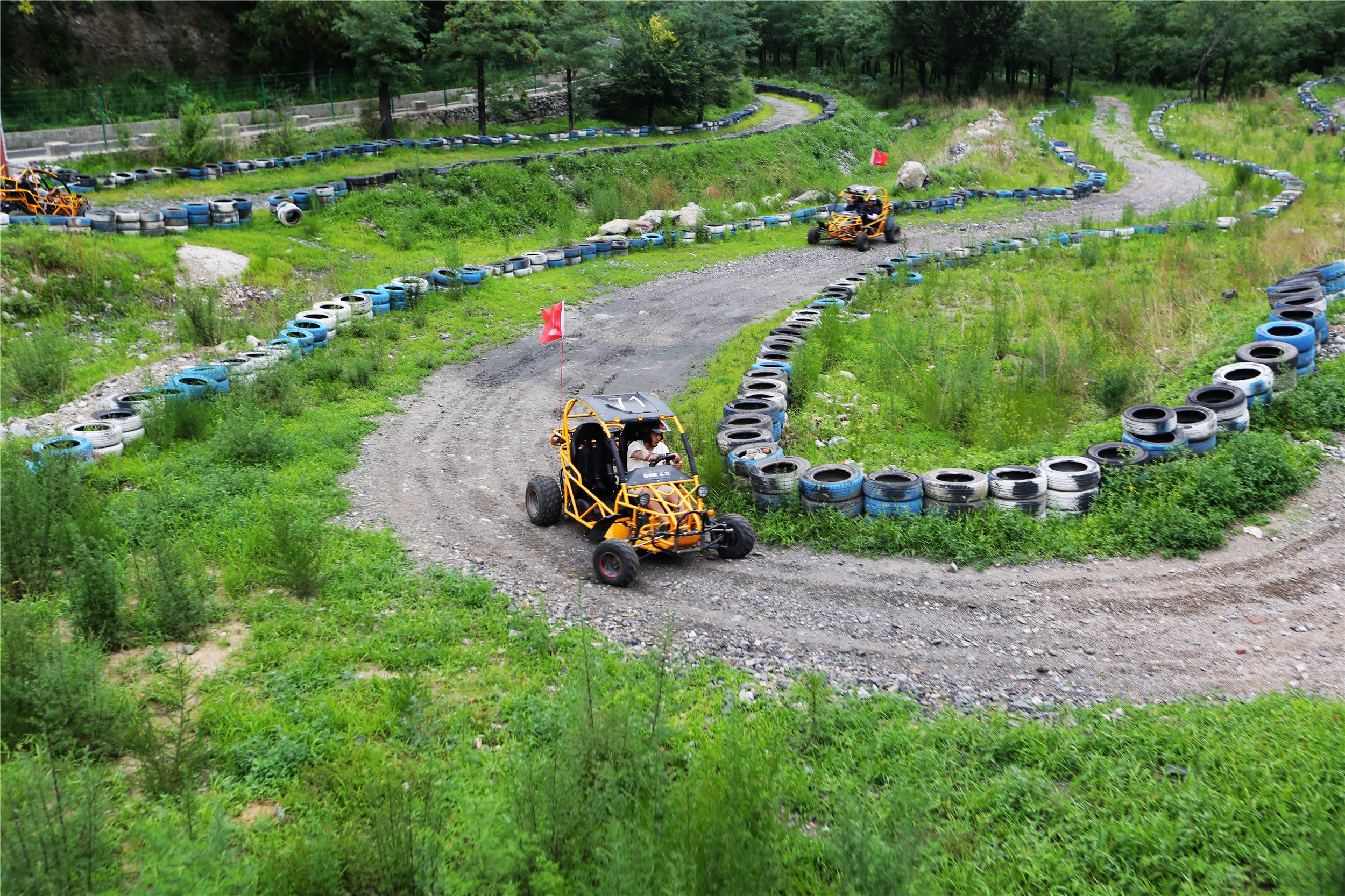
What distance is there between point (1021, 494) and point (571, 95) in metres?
34.6

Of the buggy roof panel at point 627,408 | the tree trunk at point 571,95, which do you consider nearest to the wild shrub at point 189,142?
the tree trunk at point 571,95

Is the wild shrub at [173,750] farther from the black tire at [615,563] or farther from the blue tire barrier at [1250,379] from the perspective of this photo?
the blue tire barrier at [1250,379]

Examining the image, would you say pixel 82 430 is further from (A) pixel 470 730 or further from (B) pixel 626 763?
(B) pixel 626 763

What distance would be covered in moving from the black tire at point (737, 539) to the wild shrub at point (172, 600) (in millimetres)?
5397

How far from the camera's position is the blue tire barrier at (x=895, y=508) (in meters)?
11.4

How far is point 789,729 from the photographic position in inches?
303

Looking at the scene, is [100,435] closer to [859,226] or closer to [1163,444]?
[1163,444]

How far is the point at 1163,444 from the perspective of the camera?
12.1 meters

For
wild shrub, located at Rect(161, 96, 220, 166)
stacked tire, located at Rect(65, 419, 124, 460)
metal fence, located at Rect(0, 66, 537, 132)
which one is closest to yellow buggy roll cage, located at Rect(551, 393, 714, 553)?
stacked tire, located at Rect(65, 419, 124, 460)

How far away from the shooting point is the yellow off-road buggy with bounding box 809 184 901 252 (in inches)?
1109

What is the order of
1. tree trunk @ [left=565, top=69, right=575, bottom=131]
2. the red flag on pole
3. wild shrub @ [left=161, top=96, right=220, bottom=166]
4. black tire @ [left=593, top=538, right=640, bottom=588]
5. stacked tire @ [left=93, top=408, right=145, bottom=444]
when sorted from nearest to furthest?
black tire @ [left=593, top=538, right=640, bottom=588] < stacked tire @ [left=93, top=408, right=145, bottom=444] < the red flag on pole < wild shrub @ [left=161, top=96, right=220, bottom=166] < tree trunk @ [left=565, top=69, right=575, bottom=131]

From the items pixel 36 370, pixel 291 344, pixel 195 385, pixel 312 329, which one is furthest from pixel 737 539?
pixel 36 370

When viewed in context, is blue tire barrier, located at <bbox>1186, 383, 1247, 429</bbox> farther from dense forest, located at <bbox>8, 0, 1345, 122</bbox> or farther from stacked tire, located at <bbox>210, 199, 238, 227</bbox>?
dense forest, located at <bbox>8, 0, 1345, 122</bbox>

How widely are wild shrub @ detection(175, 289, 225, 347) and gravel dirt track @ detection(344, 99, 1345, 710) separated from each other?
19.7 ft
